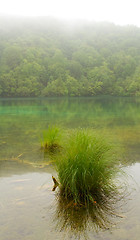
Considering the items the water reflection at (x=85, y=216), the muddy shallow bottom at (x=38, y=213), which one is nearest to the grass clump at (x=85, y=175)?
the water reflection at (x=85, y=216)

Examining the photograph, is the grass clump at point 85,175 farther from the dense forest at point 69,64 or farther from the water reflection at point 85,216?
the dense forest at point 69,64

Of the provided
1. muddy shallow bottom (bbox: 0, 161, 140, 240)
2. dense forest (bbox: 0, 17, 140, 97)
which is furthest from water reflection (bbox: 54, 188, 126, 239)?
dense forest (bbox: 0, 17, 140, 97)

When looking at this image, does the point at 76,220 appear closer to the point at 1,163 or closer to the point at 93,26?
the point at 1,163

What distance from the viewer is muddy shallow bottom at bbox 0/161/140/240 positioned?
285cm

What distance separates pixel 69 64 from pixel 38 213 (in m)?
98.2

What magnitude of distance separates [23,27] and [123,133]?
141m

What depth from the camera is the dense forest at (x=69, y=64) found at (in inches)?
3255

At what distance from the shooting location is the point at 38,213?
132 inches

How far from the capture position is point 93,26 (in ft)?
488

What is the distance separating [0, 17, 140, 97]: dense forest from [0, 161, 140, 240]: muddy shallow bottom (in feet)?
243

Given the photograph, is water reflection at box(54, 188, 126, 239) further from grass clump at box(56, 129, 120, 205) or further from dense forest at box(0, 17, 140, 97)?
dense forest at box(0, 17, 140, 97)

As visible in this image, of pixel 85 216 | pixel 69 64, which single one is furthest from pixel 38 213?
pixel 69 64

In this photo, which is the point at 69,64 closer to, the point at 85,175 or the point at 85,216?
the point at 85,175

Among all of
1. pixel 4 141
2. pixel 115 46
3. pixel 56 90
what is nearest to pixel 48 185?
pixel 4 141
